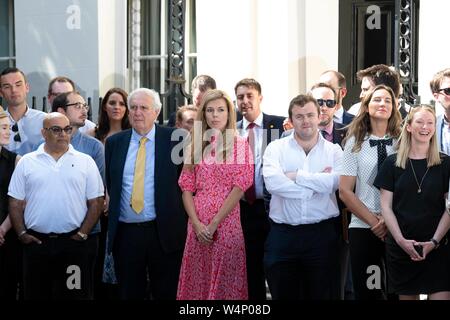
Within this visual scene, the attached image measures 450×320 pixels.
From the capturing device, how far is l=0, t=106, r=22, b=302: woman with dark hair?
9.39m

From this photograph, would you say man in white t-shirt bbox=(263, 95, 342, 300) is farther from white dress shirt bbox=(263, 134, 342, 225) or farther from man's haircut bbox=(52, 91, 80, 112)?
man's haircut bbox=(52, 91, 80, 112)

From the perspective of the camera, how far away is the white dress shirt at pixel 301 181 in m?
8.48

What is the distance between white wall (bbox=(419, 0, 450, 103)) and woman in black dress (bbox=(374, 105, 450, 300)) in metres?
3.99

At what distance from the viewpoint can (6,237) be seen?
945cm

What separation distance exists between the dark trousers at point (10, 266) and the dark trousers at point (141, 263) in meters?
1.06

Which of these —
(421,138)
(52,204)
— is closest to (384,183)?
(421,138)

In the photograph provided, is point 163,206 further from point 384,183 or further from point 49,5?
point 49,5

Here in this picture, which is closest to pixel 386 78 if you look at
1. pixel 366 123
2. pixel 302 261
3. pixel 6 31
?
pixel 366 123

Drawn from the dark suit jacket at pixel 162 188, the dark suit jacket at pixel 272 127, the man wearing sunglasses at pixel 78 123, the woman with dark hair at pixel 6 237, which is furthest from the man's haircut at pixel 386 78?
the woman with dark hair at pixel 6 237

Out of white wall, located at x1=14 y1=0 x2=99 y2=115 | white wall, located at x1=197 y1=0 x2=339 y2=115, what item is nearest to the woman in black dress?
white wall, located at x1=197 y1=0 x2=339 y2=115

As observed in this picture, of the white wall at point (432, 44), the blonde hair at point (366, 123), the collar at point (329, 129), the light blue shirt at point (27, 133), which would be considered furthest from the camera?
the white wall at point (432, 44)

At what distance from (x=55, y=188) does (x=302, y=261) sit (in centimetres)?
220

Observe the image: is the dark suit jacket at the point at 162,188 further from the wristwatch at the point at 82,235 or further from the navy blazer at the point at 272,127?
the navy blazer at the point at 272,127
